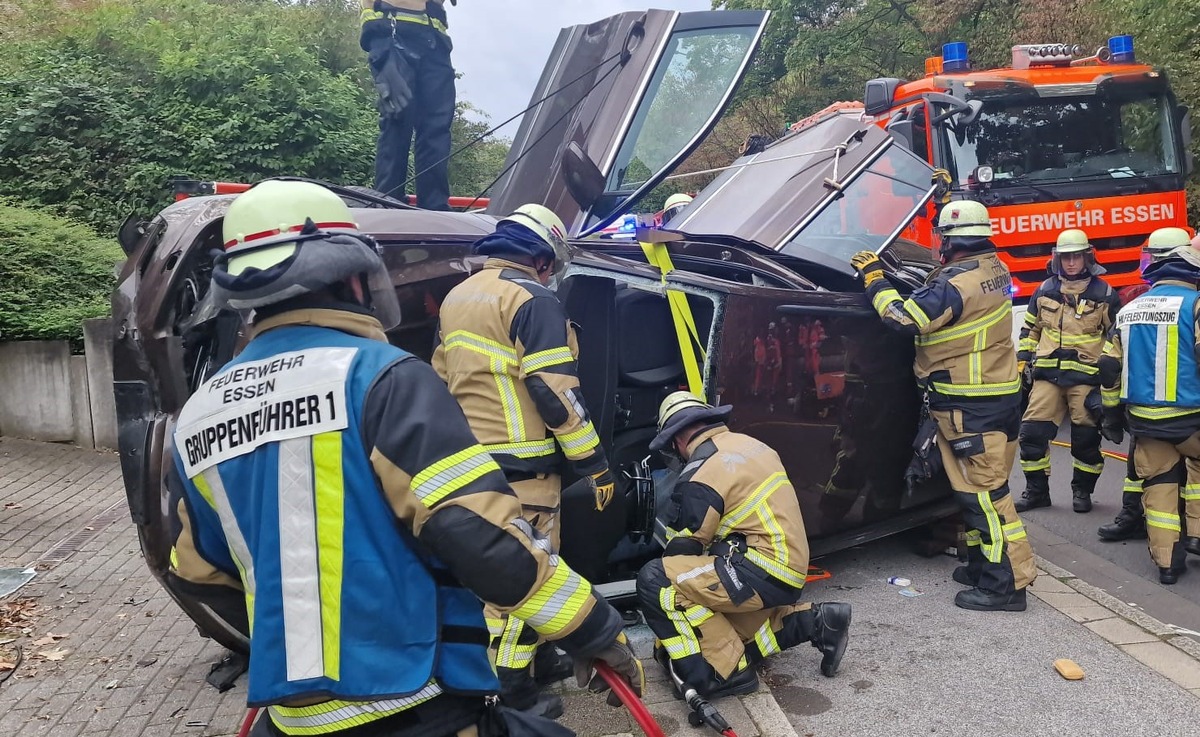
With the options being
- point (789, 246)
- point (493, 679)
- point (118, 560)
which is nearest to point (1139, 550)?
point (789, 246)

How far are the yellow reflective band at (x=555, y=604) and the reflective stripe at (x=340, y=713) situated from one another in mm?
236

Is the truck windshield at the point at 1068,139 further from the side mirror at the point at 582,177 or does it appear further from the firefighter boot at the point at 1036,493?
the side mirror at the point at 582,177

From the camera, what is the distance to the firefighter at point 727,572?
346cm

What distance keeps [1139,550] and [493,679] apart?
470 centimetres

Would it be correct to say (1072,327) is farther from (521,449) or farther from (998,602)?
(521,449)

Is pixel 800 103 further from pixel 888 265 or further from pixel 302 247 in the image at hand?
pixel 302 247

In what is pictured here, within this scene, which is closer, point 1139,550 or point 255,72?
point 1139,550

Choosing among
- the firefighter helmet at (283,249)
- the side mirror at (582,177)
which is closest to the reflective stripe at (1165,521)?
the side mirror at (582,177)

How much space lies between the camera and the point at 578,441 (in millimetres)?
3531

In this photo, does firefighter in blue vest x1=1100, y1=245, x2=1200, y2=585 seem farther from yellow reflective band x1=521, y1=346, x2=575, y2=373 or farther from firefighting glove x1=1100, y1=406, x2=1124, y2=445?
yellow reflective band x1=521, y1=346, x2=575, y2=373

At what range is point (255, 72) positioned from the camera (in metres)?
11.8

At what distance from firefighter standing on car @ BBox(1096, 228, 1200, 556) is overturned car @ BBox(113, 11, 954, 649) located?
1246mm

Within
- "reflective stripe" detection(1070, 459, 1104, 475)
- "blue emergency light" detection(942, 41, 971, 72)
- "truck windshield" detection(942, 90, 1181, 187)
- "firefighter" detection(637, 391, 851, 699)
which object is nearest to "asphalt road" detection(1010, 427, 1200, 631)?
"reflective stripe" detection(1070, 459, 1104, 475)

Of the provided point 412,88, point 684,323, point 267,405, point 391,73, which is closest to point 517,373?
point 684,323
